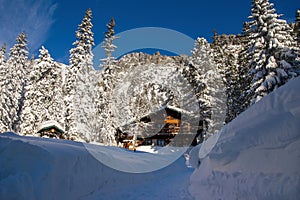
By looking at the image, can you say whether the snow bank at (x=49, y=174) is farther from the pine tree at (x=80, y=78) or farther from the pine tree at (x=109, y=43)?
the pine tree at (x=109, y=43)

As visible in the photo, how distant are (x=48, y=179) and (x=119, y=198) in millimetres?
3223

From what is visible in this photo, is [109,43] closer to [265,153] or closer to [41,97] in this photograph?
[41,97]

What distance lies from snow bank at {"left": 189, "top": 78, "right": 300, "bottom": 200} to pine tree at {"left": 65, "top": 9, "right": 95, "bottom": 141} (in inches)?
911

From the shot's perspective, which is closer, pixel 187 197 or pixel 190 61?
pixel 187 197

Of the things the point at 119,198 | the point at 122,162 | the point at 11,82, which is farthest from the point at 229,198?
the point at 11,82

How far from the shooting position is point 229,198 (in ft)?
16.7

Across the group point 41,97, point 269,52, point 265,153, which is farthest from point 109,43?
point 265,153

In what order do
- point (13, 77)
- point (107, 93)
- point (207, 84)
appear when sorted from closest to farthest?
point (207, 84) < point (107, 93) < point (13, 77)

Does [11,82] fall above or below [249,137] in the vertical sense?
above

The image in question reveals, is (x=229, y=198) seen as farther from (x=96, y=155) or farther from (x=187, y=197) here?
(x=96, y=155)

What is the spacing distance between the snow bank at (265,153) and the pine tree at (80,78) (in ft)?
75.9

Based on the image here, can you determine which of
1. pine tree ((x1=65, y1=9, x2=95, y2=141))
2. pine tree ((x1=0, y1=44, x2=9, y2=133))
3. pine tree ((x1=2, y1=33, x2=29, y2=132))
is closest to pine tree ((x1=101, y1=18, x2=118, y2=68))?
pine tree ((x1=65, y1=9, x2=95, y2=141))

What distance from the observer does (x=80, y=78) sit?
1157 inches

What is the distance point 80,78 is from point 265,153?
93.2 feet
